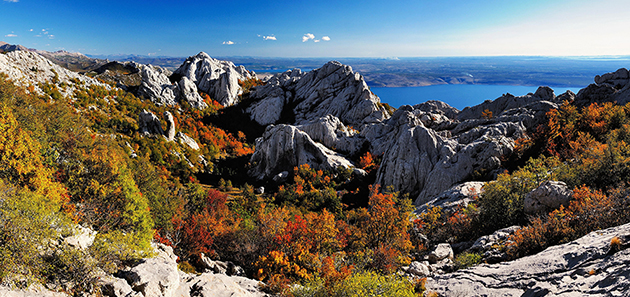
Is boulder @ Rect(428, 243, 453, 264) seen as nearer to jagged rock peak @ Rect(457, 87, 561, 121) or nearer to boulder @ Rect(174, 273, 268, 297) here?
boulder @ Rect(174, 273, 268, 297)

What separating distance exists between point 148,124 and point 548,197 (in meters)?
67.7

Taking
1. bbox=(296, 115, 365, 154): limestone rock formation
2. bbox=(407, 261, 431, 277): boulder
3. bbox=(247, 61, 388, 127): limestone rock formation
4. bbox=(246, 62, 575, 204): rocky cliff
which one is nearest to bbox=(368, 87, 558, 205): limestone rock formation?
bbox=(246, 62, 575, 204): rocky cliff

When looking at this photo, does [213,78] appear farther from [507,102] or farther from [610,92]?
[610,92]

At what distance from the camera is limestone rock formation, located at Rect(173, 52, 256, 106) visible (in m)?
102

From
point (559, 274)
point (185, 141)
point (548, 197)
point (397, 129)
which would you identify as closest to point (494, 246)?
point (548, 197)

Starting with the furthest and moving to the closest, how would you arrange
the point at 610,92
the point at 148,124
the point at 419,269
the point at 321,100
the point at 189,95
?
the point at 321,100 → the point at 189,95 → the point at 148,124 → the point at 610,92 → the point at 419,269

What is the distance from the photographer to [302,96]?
9931cm

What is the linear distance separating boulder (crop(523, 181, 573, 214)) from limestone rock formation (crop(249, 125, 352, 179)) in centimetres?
3887

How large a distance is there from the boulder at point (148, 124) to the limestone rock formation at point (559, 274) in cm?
6203

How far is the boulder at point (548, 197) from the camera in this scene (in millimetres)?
18344

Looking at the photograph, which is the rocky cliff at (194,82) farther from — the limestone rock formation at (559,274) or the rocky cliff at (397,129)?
the limestone rock formation at (559,274)

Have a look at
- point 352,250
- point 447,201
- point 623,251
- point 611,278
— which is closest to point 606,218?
point 623,251

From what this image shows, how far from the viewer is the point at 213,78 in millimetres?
108562

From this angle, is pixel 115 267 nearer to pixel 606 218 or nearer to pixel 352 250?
pixel 352 250
